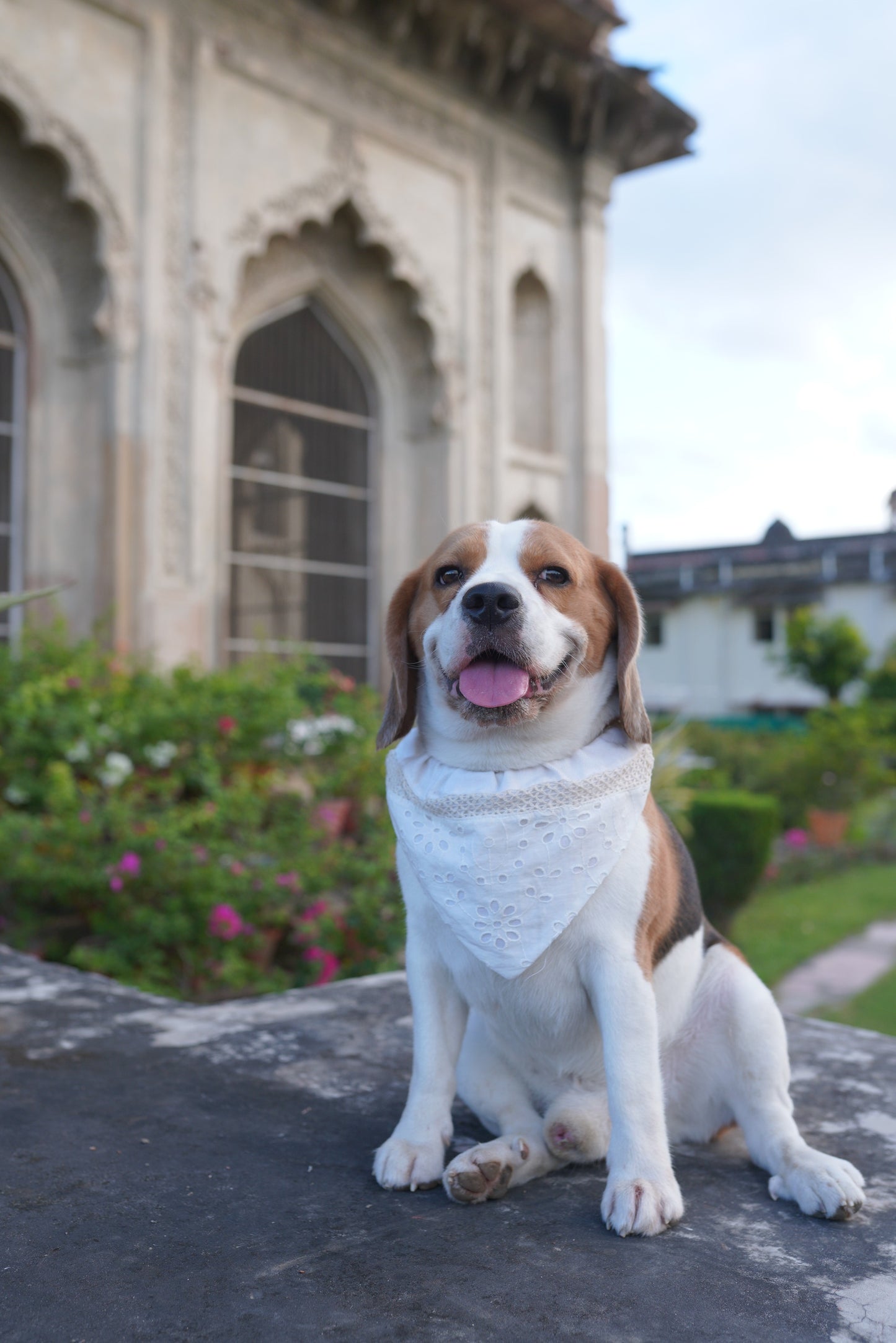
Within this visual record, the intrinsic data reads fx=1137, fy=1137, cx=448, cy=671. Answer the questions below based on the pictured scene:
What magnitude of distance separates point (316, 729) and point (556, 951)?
413cm

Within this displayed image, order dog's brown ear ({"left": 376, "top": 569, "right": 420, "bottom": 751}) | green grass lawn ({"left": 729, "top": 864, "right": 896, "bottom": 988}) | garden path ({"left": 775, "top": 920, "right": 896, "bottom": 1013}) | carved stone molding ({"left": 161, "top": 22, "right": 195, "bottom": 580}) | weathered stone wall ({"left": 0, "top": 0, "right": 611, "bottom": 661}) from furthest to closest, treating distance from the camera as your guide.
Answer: carved stone molding ({"left": 161, "top": 22, "right": 195, "bottom": 580})
weathered stone wall ({"left": 0, "top": 0, "right": 611, "bottom": 661})
green grass lawn ({"left": 729, "top": 864, "right": 896, "bottom": 988})
garden path ({"left": 775, "top": 920, "right": 896, "bottom": 1013})
dog's brown ear ({"left": 376, "top": 569, "right": 420, "bottom": 751})

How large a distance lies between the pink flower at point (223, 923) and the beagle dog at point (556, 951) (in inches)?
97.3

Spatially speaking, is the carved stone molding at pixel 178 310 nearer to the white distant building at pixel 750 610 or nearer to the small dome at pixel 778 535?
the white distant building at pixel 750 610

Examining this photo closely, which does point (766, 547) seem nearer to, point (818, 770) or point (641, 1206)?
point (818, 770)

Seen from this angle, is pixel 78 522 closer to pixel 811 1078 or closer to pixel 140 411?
pixel 140 411

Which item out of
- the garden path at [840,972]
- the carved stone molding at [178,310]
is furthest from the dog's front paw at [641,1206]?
the carved stone molding at [178,310]

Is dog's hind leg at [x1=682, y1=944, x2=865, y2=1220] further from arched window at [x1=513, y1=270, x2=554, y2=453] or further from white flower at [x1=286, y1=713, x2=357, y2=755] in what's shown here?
arched window at [x1=513, y1=270, x2=554, y2=453]

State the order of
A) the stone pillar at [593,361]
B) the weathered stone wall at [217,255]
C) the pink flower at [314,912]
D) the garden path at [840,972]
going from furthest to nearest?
the stone pillar at [593,361], the weathered stone wall at [217,255], the garden path at [840,972], the pink flower at [314,912]

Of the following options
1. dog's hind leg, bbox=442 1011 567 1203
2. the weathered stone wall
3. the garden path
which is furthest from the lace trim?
the weathered stone wall

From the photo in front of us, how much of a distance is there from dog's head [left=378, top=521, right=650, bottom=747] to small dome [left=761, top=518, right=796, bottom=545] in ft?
125

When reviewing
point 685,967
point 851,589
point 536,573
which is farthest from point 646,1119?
point 851,589

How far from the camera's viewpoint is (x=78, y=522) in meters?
8.02

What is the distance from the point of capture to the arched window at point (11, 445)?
26.1 feet

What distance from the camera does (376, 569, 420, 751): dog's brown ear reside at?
7.28 feet
